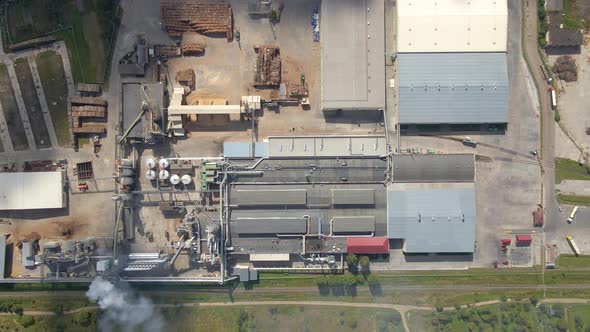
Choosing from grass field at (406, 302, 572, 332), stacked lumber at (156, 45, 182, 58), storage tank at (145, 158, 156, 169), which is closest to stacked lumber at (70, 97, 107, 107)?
storage tank at (145, 158, 156, 169)

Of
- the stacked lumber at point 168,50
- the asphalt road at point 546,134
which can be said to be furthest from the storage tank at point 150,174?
the asphalt road at point 546,134

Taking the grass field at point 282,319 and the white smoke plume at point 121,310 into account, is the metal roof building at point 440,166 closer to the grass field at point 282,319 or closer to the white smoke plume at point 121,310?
the grass field at point 282,319

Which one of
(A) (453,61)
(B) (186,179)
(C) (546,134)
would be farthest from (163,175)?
(C) (546,134)

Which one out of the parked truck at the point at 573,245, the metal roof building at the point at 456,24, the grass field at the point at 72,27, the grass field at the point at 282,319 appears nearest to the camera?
the metal roof building at the point at 456,24

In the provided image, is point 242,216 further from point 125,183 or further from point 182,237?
point 125,183

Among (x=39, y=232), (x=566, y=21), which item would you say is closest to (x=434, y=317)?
(x=566, y=21)

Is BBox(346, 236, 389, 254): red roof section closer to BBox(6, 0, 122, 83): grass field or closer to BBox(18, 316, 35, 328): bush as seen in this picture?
BBox(6, 0, 122, 83): grass field

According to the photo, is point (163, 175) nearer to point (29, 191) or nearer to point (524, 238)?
point (29, 191)
